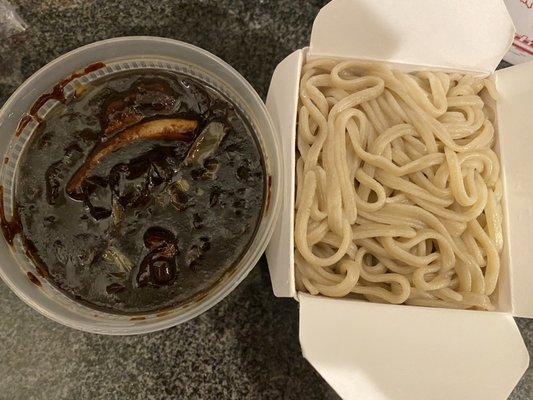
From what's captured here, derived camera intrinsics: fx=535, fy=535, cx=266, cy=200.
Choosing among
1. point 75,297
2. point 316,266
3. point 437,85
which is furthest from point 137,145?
point 437,85

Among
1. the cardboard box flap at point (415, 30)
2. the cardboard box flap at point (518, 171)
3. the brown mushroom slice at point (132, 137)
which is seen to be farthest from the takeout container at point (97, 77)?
the cardboard box flap at point (518, 171)

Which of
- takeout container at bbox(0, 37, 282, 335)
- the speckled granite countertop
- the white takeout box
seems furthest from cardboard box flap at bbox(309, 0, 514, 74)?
the speckled granite countertop

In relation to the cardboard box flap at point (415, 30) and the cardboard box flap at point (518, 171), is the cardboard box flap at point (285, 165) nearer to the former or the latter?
the cardboard box flap at point (415, 30)

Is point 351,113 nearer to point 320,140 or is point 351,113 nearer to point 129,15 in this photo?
point 320,140

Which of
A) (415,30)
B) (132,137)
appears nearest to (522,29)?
(415,30)

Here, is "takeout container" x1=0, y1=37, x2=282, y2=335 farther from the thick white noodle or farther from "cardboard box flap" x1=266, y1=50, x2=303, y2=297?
the thick white noodle

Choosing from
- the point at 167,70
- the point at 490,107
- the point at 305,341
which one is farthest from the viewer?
the point at 490,107
